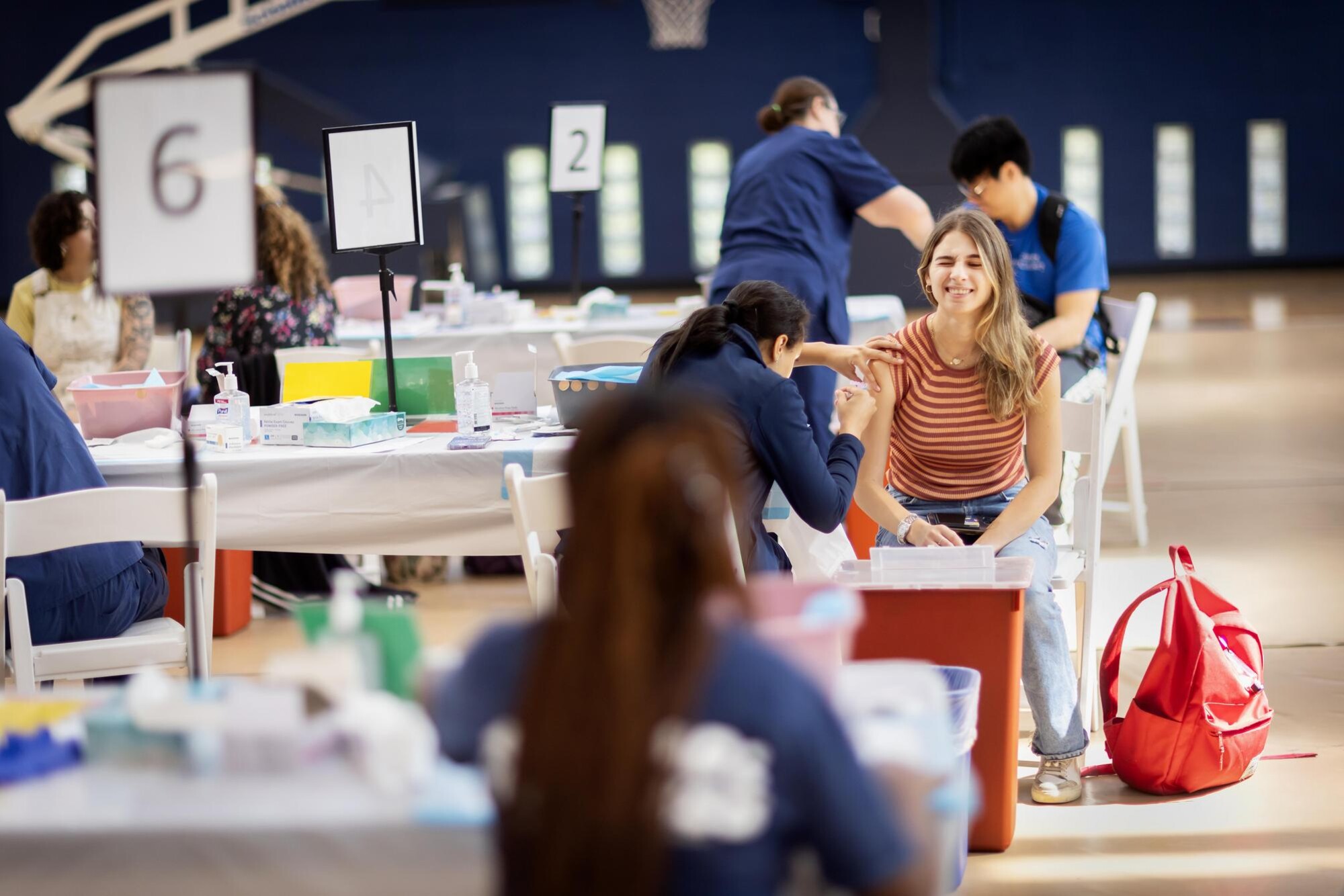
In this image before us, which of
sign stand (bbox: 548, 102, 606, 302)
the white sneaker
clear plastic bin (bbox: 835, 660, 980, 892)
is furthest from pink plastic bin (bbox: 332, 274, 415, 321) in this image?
clear plastic bin (bbox: 835, 660, 980, 892)

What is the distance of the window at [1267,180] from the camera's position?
1628cm

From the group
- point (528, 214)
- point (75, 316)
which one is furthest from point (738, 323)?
point (528, 214)

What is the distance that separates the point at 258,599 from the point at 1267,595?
3.10 meters

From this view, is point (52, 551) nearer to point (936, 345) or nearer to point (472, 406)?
point (472, 406)

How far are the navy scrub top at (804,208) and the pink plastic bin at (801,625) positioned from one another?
9.55 feet

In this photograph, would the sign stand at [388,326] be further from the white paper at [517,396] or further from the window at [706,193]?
the window at [706,193]

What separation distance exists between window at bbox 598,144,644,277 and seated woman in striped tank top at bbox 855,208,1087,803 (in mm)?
13801

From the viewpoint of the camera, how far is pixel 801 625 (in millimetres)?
1527

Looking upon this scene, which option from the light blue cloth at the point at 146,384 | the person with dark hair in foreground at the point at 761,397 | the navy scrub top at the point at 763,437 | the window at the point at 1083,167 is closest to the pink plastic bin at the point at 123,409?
the light blue cloth at the point at 146,384

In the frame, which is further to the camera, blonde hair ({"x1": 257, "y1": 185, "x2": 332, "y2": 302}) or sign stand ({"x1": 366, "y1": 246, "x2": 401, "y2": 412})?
blonde hair ({"x1": 257, "y1": 185, "x2": 332, "y2": 302})

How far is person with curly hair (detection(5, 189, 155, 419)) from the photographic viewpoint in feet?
16.0

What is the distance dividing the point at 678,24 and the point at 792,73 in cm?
144

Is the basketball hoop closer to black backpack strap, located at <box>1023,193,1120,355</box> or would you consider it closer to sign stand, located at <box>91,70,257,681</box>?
black backpack strap, located at <box>1023,193,1120,355</box>

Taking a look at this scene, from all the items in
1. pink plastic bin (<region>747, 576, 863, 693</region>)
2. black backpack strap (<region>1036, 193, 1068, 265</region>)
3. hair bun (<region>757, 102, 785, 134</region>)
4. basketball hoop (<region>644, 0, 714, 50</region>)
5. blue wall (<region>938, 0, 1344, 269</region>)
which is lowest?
pink plastic bin (<region>747, 576, 863, 693</region>)
